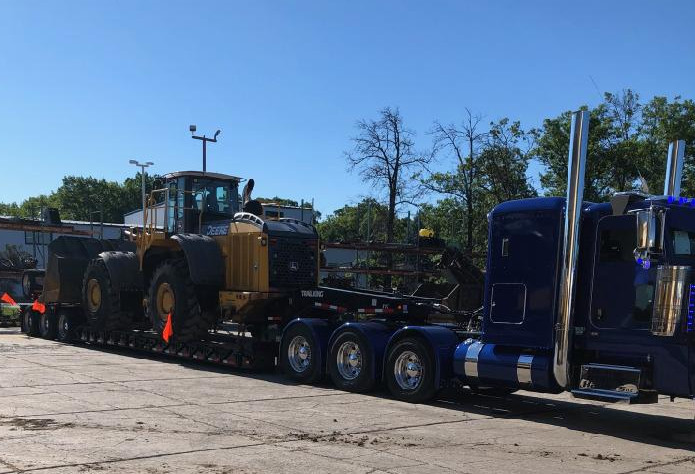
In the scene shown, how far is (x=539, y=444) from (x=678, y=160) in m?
4.42

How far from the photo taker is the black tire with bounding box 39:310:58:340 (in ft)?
65.6

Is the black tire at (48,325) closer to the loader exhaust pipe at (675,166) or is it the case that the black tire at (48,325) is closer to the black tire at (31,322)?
the black tire at (31,322)

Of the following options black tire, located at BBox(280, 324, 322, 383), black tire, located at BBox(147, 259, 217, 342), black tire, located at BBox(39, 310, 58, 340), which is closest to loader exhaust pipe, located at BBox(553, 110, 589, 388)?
black tire, located at BBox(280, 324, 322, 383)

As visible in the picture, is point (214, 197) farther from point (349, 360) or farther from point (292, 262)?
point (349, 360)

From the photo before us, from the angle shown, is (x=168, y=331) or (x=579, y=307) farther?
(x=168, y=331)

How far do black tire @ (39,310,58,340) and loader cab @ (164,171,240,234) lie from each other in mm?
6371

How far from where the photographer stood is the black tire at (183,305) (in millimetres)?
14453

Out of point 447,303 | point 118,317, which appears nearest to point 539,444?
point 447,303

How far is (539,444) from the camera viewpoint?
8.16 meters

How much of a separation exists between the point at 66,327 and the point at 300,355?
9.26m

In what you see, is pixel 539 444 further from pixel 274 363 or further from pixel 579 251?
pixel 274 363

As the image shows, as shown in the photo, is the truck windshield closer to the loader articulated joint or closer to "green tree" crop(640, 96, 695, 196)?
the loader articulated joint

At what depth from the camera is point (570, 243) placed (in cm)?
896

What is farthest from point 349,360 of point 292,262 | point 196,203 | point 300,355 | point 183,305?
Result: point 196,203
